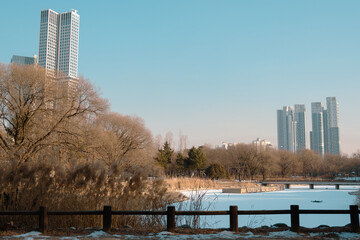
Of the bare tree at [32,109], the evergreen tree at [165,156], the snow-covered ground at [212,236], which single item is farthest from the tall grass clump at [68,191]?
the evergreen tree at [165,156]

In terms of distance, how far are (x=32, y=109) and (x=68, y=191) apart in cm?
1361

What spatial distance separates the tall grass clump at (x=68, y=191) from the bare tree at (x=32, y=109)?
36.7 ft

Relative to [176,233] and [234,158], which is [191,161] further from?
[176,233]

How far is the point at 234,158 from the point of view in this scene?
7244cm

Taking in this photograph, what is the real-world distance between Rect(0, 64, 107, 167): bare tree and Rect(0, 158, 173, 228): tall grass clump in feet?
36.7

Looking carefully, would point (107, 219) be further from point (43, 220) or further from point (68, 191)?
point (68, 191)

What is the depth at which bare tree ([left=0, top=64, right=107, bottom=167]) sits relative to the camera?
20703mm

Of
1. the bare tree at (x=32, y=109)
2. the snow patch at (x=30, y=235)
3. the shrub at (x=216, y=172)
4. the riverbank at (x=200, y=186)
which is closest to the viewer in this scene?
the snow patch at (x=30, y=235)

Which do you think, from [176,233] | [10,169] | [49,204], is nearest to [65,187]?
[49,204]

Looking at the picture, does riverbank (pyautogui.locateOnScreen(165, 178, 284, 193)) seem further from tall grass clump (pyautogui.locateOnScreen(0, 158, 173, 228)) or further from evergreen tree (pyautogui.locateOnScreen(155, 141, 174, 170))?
evergreen tree (pyautogui.locateOnScreen(155, 141, 174, 170))

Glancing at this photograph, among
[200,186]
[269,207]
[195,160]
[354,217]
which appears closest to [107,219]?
[354,217]

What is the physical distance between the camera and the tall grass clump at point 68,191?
9.06 meters

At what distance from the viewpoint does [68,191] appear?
9.48 metres

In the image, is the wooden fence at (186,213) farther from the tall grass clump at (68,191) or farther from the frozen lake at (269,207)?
the frozen lake at (269,207)
